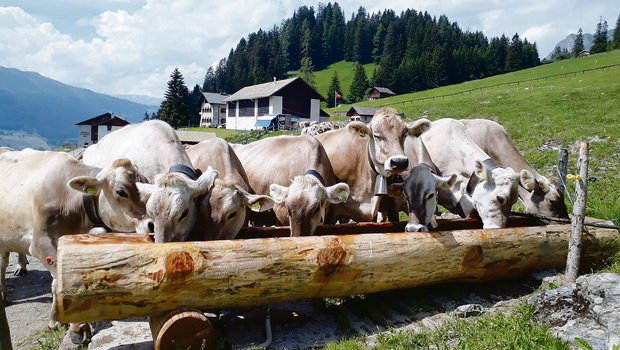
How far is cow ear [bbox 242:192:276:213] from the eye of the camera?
620 cm

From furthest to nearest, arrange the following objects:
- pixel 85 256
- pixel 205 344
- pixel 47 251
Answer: pixel 47 251 → pixel 205 344 → pixel 85 256

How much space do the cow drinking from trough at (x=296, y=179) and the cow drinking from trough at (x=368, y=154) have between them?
0.52m

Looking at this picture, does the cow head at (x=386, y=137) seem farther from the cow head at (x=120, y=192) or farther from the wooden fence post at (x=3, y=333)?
the wooden fence post at (x=3, y=333)

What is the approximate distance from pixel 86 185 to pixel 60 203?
0.66m

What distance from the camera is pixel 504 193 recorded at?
296 inches

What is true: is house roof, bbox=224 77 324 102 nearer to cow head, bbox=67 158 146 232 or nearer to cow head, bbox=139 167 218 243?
cow head, bbox=67 158 146 232

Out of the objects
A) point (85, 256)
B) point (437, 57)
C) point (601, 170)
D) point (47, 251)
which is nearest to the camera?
point (85, 256)

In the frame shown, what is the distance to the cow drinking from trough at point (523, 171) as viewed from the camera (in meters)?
8.12

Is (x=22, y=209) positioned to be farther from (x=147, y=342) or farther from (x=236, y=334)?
(x=236, y=334)

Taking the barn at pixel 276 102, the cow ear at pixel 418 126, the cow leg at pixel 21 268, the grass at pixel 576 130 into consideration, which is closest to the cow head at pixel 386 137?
the cow ear at pixel 418 126

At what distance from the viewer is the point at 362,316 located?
5.85 metres

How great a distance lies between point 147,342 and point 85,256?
1454 mm

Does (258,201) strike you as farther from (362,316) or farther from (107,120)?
(107,120)

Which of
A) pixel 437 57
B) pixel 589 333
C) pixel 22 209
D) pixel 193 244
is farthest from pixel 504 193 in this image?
pixel 437 57
